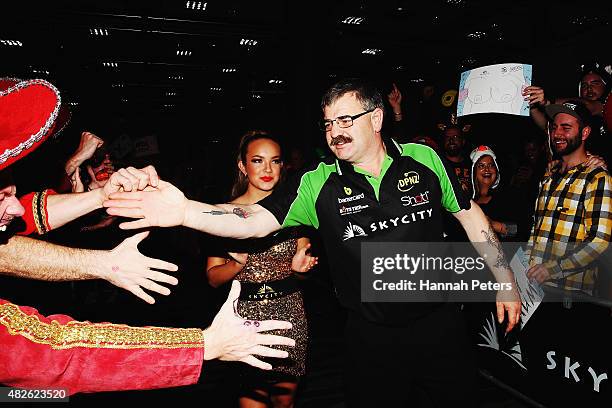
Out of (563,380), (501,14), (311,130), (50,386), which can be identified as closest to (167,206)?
(50,386)

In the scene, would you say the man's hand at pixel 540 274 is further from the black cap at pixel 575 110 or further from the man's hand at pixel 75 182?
the man's hand at pixel 75 182

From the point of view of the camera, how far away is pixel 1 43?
14.0 metres

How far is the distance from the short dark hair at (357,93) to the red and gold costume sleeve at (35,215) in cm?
204

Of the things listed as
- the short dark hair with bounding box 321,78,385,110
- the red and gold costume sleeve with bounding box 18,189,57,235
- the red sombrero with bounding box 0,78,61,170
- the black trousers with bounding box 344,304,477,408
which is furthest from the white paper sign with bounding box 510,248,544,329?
the red and gold costume sleeve with bounding box 18,189,57,235

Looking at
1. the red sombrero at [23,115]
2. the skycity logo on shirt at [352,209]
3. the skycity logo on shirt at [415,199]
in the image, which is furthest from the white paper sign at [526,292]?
the red sombrero at [23,115]

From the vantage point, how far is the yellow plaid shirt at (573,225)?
12.5 ft

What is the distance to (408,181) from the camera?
9.52ft

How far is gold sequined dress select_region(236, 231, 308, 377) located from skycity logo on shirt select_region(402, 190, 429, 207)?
1087 mm

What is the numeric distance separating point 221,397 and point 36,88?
3.82 meters

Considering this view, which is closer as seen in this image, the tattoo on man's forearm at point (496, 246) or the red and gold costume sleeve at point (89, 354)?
the red and gold costume sleeve at point (89, 354)

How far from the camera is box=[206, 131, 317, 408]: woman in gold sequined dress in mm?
3307

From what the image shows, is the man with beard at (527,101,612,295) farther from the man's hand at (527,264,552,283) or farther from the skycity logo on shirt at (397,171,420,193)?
the skycity logo on shirt at (397,171,420,193)

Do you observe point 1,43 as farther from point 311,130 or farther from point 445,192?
point 445,192

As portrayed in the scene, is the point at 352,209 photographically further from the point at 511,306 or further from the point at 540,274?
the point at 540,274
